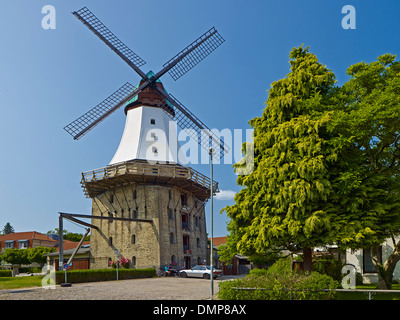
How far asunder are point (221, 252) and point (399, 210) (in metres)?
9.20

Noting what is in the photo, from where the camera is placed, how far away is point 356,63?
19.5m

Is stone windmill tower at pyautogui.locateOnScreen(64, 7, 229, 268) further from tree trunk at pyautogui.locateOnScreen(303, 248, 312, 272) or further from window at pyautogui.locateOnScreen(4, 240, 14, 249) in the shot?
window at pyautogui.locateOnScreen(4, 240, 14, 249)

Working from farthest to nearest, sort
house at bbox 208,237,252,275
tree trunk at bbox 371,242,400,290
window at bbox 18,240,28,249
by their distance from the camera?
window at bbox 18,240,28,249, house at bbox 208,237,252,275, tree trunk at bbox 371,242,400,290

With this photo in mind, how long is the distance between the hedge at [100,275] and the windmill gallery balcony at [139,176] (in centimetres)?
939

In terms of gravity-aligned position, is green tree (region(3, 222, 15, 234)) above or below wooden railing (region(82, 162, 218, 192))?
below

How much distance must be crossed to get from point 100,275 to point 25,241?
5319 cm

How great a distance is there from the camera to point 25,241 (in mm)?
76625

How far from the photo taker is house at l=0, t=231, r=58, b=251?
252 ft

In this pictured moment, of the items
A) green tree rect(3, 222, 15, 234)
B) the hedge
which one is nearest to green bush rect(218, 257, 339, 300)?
→ the hedge

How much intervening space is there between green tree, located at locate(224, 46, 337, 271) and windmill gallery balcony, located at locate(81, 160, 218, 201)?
66.0 ft

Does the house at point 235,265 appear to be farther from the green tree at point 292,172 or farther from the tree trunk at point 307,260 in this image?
the tree trunk at point 307,260

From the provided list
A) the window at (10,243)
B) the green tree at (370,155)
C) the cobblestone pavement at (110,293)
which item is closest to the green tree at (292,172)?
the green tree at (370,155)
